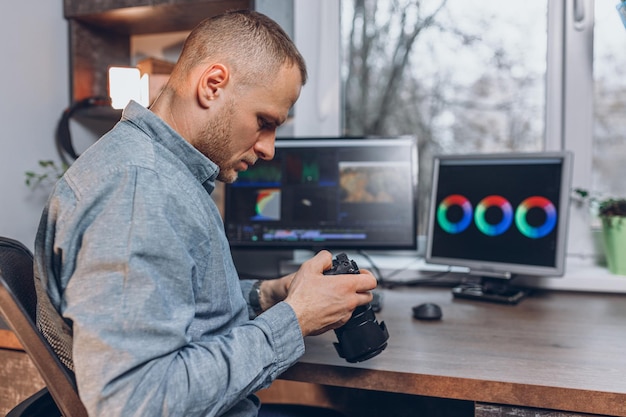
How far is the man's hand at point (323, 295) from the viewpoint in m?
0.92

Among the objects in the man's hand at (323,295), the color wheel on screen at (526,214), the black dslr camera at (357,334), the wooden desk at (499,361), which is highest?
the color wheel on screen at (526,214)

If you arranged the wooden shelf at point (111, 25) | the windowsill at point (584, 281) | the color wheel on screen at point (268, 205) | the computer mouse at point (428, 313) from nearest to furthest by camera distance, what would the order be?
1. the computer mouse at point (428, 313)
2. the windowsill at point (584, 281)
3. the color wheel on screen at point (268, 205)
4. the wooden shelf at point (111, 25)

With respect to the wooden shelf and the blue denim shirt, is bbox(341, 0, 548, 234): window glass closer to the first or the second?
the wooden shelf

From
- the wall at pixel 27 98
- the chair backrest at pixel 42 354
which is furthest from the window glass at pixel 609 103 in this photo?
the wall at pixel 27 98

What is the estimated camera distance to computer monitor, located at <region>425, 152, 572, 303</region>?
155 cm

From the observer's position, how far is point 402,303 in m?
1.56

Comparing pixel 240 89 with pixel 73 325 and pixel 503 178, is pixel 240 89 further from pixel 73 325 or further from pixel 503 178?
pixel 503 178

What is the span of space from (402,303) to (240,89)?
34.2 inches

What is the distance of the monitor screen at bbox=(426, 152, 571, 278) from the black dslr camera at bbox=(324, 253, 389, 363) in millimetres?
727

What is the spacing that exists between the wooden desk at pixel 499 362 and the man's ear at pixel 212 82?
1.71 feet

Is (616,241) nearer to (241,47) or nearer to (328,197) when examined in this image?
(328,197)

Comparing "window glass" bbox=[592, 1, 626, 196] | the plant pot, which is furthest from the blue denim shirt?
"window glass" bbox=[592, 1, 626, 196]

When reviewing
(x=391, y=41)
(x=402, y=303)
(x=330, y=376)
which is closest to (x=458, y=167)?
(x=402, y=303)

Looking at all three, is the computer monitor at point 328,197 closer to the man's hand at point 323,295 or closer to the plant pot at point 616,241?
the plant pot at point 616,241
